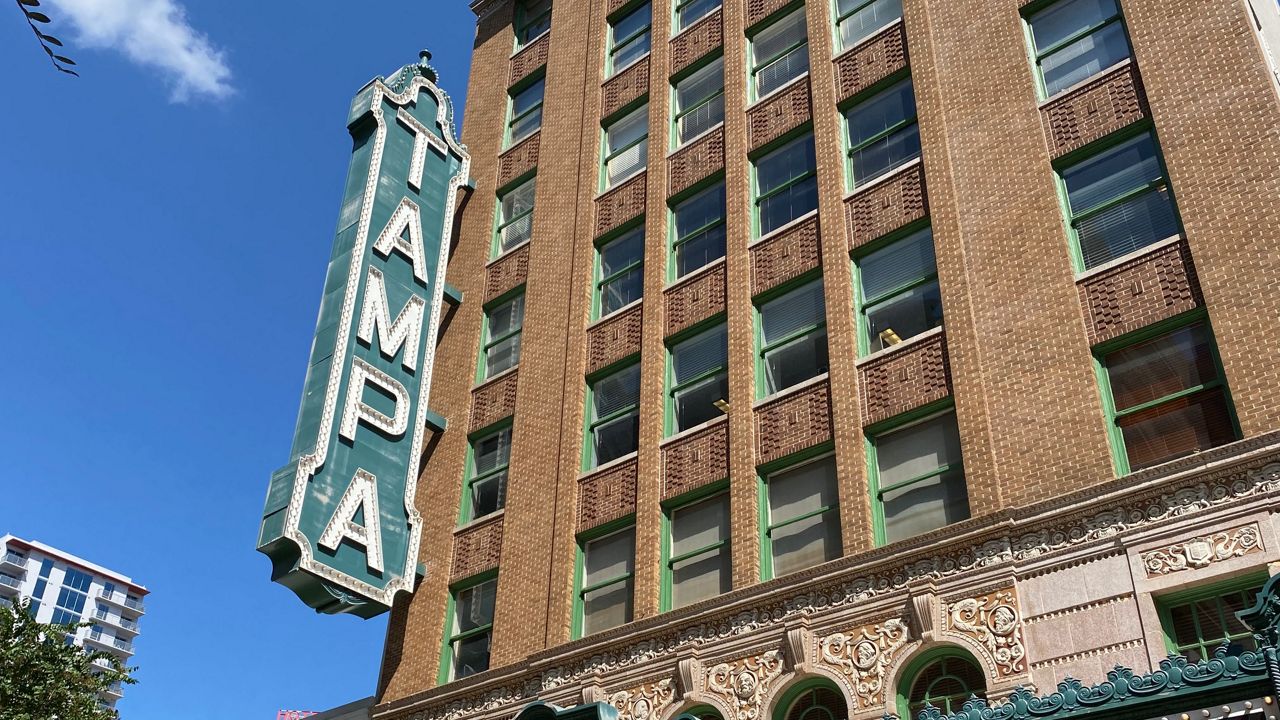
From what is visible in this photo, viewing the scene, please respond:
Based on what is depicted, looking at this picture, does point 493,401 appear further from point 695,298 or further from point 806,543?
point 806,543

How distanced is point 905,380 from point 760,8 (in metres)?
11.1

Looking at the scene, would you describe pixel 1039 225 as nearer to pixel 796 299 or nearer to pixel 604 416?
pixel 796 299

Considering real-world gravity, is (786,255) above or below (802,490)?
above

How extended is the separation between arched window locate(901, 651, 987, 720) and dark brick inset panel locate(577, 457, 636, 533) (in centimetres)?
687

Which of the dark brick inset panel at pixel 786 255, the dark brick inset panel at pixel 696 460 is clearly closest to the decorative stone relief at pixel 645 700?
the dark brick inset panel at pixel 696 460

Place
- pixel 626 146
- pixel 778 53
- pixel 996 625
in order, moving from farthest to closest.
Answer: pixel 626 146
pixel 778 53
pixel 996 625

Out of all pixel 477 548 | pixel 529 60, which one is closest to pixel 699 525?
pixel 477 548

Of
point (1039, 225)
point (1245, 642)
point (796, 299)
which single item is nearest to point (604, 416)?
point (796, 299)

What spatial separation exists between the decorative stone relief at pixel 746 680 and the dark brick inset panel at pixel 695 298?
7160 mm

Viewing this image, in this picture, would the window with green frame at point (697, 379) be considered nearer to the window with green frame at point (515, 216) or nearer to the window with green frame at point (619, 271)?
the window with green frame at point (619, 271)

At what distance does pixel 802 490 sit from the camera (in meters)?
18.7

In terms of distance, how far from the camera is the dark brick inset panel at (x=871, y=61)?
21625 mm

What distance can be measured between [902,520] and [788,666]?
2775 millimetres

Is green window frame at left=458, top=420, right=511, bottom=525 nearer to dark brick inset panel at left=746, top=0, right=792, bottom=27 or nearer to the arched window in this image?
the arched window
